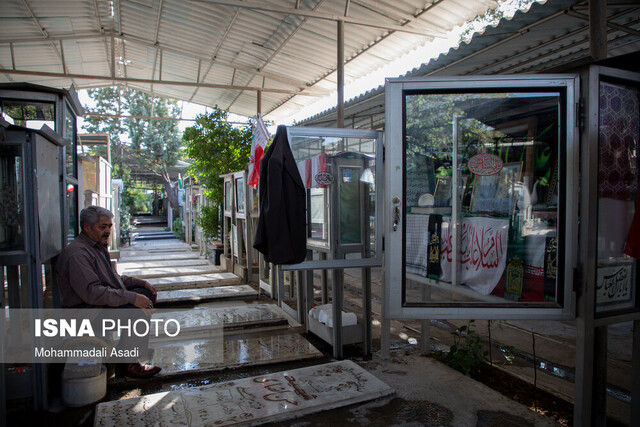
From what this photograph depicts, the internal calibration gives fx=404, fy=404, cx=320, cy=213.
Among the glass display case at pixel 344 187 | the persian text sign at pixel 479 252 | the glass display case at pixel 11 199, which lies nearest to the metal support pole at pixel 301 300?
the glass display case at pixel 344 187

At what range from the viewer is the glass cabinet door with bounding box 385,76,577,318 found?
109 inches

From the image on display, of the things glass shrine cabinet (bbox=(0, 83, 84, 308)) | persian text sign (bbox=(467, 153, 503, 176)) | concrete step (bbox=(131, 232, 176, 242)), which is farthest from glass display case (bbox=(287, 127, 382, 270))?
concrete step (bbox=(131, 232, 176, 242))

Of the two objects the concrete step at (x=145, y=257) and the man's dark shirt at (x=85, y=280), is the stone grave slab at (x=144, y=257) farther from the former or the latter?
the man's dark shirt at (x=85, y=280)

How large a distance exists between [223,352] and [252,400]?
1.30 meters

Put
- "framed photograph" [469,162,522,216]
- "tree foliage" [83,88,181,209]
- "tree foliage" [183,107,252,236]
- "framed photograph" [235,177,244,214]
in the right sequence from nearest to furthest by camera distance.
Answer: "framed photograph" [469,162,522,216], "framed photograph" [235,177,244,214], "tree foliage" [183,107,252,236], "tree foliage" [83,88,181,209]

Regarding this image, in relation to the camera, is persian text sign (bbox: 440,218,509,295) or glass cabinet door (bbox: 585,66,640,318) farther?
persian text sign (bbox: 440,218,509,295)

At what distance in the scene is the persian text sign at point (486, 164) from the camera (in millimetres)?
3168

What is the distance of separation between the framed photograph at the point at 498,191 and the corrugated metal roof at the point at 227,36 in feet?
11.8

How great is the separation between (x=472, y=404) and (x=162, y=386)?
2.61m

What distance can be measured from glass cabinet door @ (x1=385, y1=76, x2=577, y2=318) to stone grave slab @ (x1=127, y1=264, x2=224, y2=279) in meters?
6.13

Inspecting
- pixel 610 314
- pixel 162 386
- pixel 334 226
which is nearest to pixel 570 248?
pixel 610 314

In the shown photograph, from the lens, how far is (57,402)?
3176 mm

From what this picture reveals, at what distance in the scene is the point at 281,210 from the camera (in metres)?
3.63

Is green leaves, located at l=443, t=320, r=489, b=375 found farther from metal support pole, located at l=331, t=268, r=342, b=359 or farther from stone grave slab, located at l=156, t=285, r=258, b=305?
stone grave slab, located at l=156, t=285, r=258, b=305
